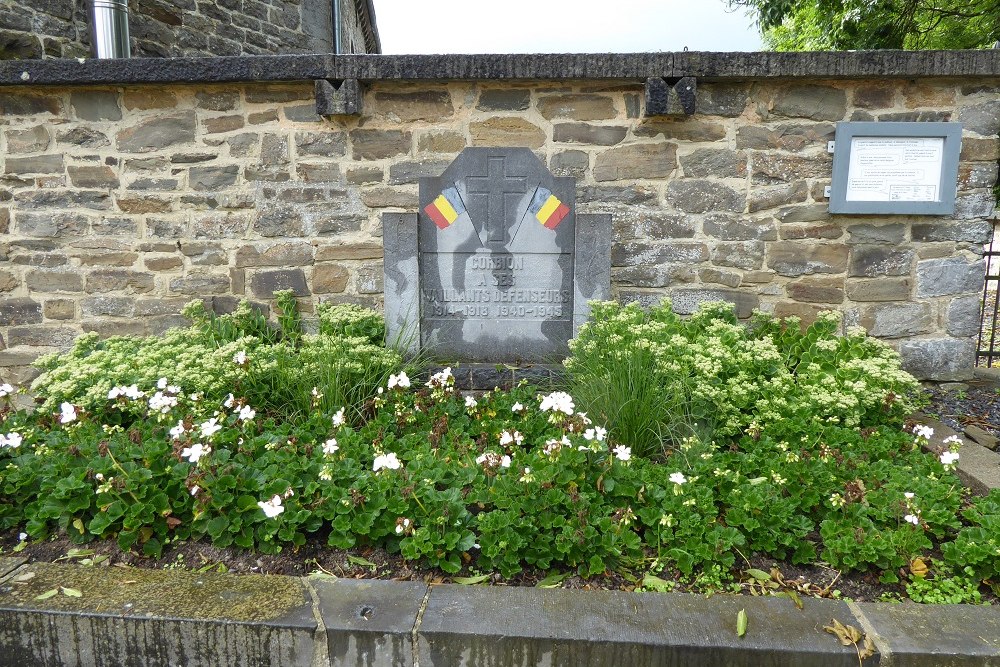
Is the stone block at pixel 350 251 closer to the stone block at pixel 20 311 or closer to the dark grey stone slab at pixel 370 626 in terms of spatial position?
→ the stone block at pixel 20 311

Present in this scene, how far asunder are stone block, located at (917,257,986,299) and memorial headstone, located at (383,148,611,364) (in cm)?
221

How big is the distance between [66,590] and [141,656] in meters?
0.34

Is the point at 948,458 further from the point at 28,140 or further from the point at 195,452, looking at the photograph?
the point at 28,140

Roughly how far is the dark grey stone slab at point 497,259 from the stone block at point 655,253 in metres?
0.59

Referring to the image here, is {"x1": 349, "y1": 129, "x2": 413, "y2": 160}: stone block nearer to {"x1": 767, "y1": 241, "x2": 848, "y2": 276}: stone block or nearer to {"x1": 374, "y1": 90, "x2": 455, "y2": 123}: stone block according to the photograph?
{"x1": 374, "y1": 90, "x2": 455, "y2": 123}: stone block

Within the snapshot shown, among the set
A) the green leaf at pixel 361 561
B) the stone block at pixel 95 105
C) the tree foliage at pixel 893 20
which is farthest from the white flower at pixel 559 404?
the tree foliage at pixel 893 20

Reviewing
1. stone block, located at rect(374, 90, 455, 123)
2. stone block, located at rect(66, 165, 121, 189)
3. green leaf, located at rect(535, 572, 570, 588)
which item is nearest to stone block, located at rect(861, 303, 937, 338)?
stone block, located at rect(374, 90, 455, 123)

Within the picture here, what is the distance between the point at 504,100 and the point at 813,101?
2027 mm

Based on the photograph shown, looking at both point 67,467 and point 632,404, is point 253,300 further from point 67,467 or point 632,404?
point 632,404

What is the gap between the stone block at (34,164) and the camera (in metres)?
4.44

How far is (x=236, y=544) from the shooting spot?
223cm

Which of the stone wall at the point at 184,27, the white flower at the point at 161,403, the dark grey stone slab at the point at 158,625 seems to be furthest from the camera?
the stone wall at the point at 184,27

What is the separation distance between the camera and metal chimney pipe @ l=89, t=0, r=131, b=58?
567cm

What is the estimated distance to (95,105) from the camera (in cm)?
438
